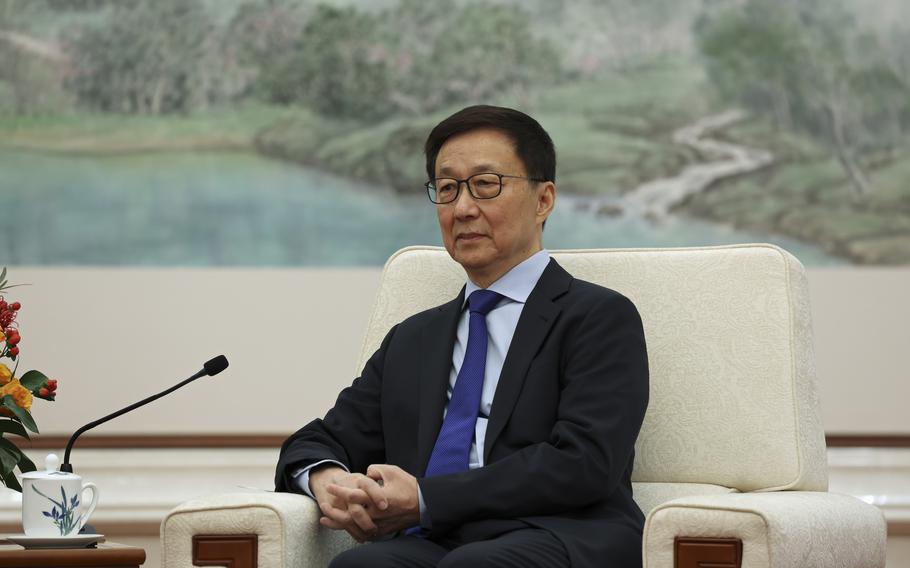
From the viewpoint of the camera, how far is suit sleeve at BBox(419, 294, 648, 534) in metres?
2.22

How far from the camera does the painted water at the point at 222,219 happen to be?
355cm

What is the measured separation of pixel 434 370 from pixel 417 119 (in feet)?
4.17

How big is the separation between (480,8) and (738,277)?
53.9 inches

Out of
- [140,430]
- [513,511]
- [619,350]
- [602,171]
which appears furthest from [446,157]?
[140,430]

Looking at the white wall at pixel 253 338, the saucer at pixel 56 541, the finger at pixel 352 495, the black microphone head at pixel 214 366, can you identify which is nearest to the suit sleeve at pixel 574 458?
the finger at pixel 352 495

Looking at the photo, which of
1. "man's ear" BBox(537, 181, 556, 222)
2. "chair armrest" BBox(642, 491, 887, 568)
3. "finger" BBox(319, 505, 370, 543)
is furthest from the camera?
"man's ear" BBox(537, 181, 556, 222)

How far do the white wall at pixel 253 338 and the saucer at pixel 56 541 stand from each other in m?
1.34

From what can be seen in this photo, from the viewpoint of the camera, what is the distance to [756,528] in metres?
1.95

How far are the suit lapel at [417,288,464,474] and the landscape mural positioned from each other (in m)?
1.01

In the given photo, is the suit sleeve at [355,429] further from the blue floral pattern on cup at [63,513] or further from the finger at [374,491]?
the blue floral pattern on cup at [63,513]

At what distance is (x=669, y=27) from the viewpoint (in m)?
3.61

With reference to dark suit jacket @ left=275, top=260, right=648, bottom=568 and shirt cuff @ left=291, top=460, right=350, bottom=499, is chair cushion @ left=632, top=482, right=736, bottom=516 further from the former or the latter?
shirt cuff @ left=291, top=460, right=350, bottom=499

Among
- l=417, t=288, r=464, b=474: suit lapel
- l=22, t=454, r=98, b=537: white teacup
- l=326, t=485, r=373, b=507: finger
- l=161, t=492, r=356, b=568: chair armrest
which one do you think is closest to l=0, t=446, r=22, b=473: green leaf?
l=22, t=454, r=98, b=537: white teacup

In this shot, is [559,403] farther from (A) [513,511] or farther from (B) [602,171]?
(B) [602,171]
